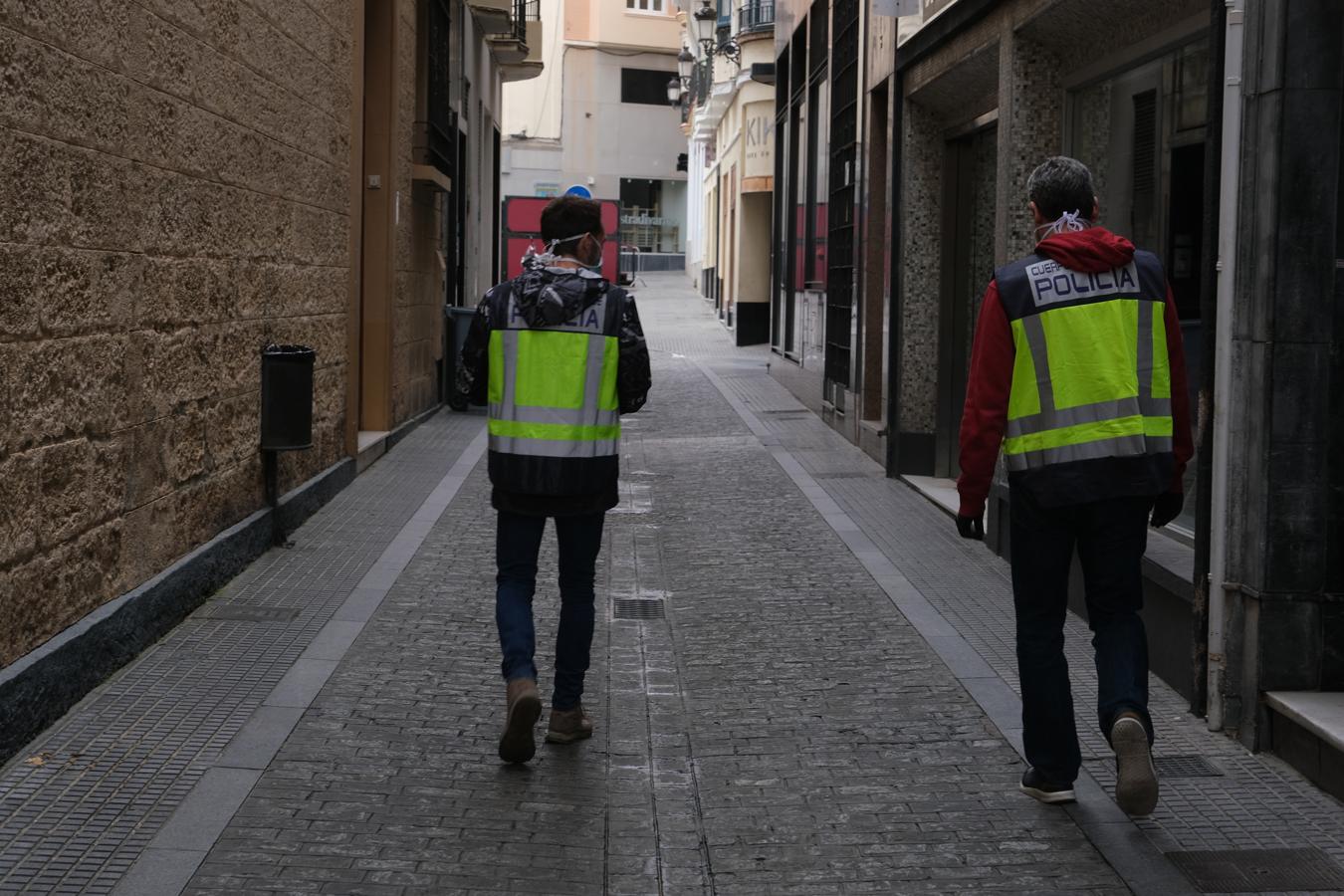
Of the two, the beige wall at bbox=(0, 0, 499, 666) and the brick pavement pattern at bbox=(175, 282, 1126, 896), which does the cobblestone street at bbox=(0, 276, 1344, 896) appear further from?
the beige wall at bbox=(0, 0, 499, 666)

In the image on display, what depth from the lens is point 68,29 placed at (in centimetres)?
618

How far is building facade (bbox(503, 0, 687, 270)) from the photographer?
2438 inches

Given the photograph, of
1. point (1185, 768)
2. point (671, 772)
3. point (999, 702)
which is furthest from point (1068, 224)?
point (671, 772)

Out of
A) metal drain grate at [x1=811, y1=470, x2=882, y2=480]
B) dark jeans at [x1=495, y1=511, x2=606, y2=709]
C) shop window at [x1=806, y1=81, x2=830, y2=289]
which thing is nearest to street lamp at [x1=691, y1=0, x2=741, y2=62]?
shop window at [x1=806, y1=81, x2=830, y2=289]

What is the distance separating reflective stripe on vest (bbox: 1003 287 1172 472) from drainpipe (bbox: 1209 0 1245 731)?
33.8 inches

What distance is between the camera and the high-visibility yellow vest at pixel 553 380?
5.59 m

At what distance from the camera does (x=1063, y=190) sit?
5133mm

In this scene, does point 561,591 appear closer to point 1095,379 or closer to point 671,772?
point 671,772

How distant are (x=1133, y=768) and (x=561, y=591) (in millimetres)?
1919

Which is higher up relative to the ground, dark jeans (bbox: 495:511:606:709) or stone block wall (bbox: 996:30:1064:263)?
stone block wall (bbox: 996:30:1064:263)

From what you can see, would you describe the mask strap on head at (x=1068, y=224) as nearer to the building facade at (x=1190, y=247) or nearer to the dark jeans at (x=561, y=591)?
the building facade at (x=1190, y=247)

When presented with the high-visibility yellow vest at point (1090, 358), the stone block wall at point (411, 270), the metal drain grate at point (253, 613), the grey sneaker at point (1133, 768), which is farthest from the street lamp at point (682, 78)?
the grey sneaker at point (1133, 768)

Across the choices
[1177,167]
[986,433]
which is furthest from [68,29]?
[1177,167]

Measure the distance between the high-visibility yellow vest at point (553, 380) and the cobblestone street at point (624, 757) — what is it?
1036 millimetres
